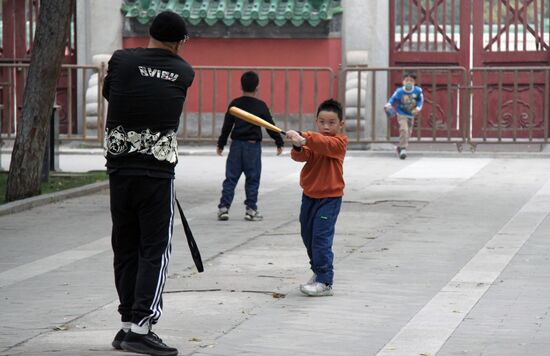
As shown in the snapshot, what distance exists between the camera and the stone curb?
47.5 ft

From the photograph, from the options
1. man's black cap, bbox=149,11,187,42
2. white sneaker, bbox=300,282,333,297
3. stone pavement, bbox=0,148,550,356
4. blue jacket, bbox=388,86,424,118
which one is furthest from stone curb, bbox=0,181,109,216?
man's black cap, bbox=149,11,187,42

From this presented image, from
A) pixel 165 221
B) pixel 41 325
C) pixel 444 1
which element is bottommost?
pixel 41 325

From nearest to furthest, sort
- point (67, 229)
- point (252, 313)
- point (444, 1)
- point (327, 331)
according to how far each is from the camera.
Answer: point (327, 331) → point (252, 313) → point (67, 229) → point (444, 1)

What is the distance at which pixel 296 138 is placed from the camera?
888cm

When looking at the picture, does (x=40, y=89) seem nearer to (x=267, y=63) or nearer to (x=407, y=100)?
(x=407, y=100)

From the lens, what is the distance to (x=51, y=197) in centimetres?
1536

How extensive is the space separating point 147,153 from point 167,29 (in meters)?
0.69

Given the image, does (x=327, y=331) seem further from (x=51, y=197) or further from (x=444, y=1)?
(x=444, y=1)

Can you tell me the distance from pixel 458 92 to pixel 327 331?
1478 centimetres

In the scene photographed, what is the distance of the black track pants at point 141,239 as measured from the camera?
762 cm

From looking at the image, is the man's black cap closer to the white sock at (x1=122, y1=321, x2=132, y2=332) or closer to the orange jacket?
the white sock at (x1=122, y1=321, x2=132, y2=332)

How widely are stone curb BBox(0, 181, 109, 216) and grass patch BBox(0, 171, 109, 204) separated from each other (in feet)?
0.83

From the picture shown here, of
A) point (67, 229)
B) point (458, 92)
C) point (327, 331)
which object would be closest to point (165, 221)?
point (327, 331)

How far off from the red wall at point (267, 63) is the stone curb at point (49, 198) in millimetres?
6905
